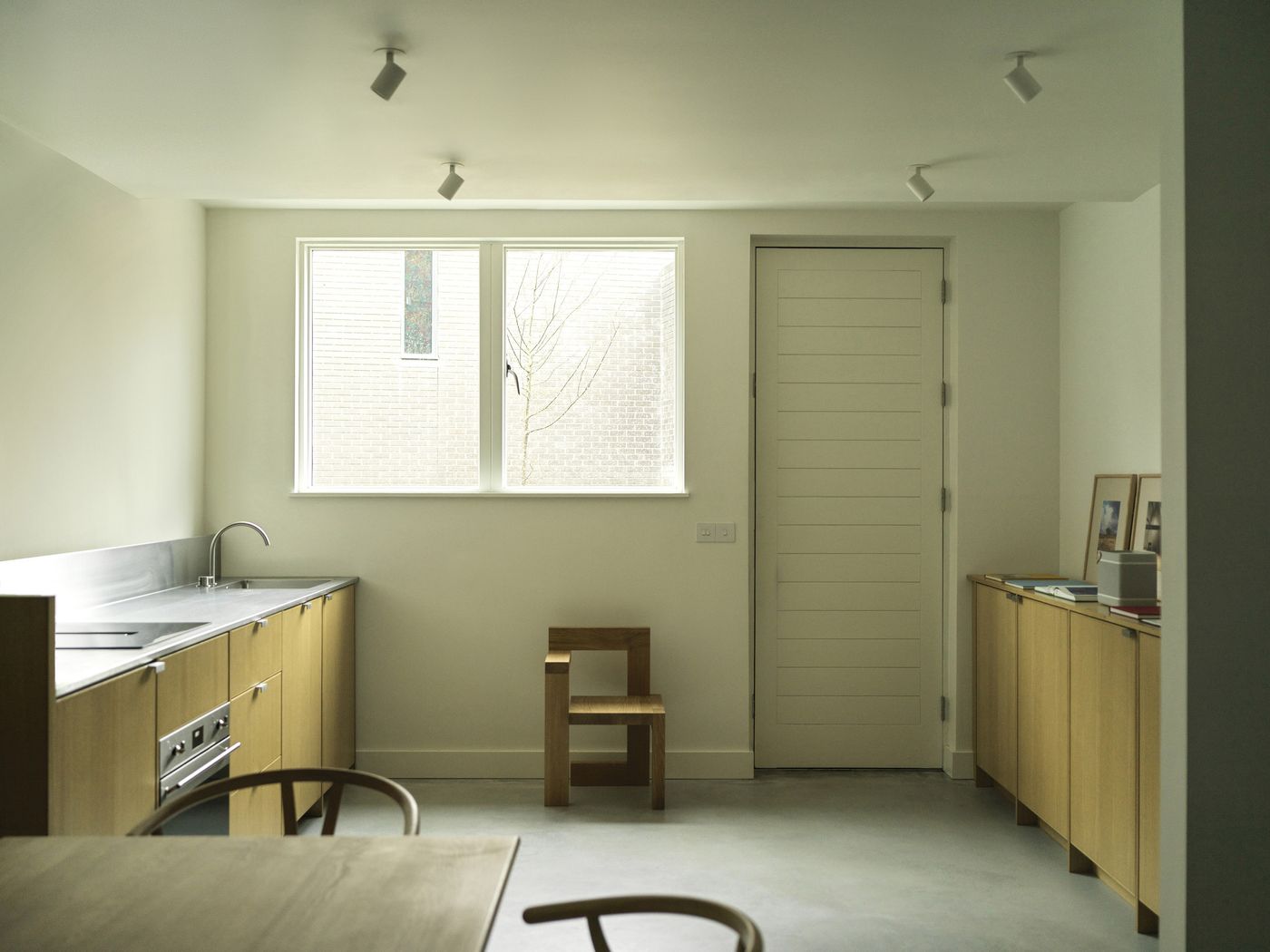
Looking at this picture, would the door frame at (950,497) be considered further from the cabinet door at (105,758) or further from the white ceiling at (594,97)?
the cabinet door at (105,758)

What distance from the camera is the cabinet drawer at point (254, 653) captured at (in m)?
3.12

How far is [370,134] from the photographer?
325 centimetres

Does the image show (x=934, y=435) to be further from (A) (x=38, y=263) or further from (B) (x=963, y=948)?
(A) (x=38, y=263)

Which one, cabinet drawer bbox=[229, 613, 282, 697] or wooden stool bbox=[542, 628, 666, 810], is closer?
cabinet drawer bbox=[229, 613, 282, 697]

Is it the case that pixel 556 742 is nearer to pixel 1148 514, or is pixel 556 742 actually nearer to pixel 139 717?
pixel 139 717

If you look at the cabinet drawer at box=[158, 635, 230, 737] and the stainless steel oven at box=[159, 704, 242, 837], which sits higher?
the cabinet drawer at box=[158, 635, 230, 737]

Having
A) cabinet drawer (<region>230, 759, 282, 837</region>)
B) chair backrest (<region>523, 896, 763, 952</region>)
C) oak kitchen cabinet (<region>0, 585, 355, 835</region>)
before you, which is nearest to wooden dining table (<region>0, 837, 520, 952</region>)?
chair backrest (<region>523, 896, 763, 952</region>)

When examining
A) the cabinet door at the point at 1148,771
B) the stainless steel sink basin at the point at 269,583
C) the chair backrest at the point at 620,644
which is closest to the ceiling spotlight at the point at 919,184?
the cabinet door at the point at 1148,771

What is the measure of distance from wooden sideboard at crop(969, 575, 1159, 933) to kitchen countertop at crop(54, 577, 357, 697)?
2.84 m

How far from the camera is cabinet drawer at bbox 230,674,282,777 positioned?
3.14 meters

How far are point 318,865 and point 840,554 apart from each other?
358 cm

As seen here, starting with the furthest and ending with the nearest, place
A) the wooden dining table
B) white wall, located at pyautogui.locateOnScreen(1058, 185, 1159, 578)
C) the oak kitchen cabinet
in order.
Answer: white wall, located at pyautogui.locateOnScreen(1058, 185, 1159, 578)
the oak kitchen cabinet
the wooden dining table

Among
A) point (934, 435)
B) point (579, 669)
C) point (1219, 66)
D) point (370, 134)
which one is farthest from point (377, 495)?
point (1219, 66)

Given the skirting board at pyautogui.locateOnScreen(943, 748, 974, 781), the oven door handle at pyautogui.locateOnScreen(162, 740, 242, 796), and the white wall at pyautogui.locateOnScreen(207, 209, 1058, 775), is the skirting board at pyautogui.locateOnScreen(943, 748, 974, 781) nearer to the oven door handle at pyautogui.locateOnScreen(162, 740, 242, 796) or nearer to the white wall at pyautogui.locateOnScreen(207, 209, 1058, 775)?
the white wall at pyautogui.locateOnScreen(207, 209, 1058, 775)
